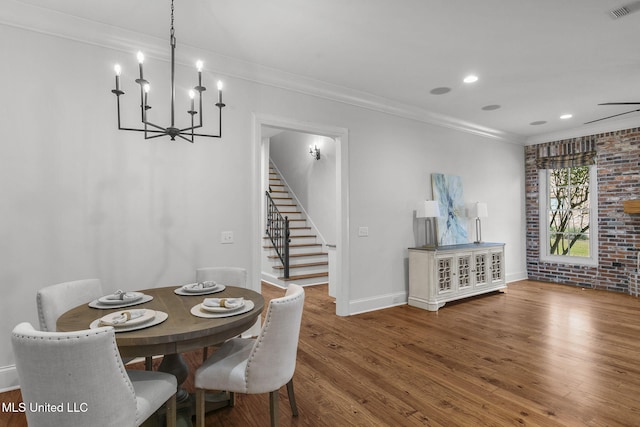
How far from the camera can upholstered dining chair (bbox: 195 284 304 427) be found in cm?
183

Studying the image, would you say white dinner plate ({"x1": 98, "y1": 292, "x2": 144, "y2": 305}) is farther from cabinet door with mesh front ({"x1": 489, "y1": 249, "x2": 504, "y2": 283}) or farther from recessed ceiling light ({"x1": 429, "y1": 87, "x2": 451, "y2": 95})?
cabinet door with mesh front ({"x1": 489, "y1": 249, "x2": 504, "y2": 283})

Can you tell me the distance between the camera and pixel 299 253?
273 inches

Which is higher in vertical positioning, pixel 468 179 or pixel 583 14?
pixel 583 14

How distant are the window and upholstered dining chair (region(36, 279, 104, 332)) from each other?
7420 millimetres

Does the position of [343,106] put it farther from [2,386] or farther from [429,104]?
[2,386]

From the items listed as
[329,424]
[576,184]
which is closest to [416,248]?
[329,424]

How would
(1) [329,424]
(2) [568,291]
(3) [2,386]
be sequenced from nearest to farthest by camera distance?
1. (1) [329,424]
2. (3) [2,386]
3. (2) [568,291]

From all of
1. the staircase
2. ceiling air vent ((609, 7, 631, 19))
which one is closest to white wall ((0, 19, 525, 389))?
the staircase

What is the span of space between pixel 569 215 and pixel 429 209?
11.6 ft

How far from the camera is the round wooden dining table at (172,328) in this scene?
5.55 ft

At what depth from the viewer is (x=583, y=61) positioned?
362 cm

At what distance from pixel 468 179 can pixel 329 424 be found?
195 inches

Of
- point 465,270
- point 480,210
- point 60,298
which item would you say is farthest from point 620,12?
point 60,298

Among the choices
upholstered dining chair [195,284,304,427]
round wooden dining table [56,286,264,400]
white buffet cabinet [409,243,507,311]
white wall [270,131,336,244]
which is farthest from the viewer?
white wall [270,131,336,244]
